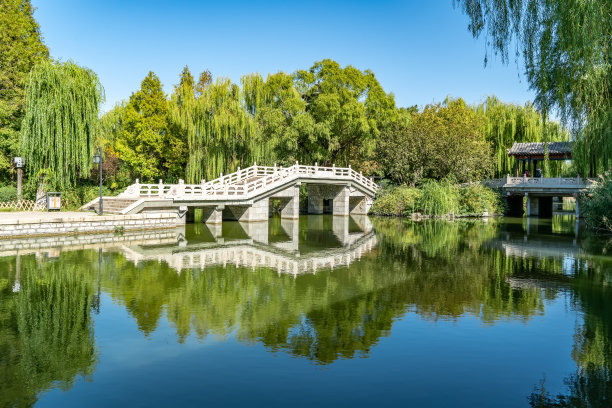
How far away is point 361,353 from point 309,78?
27844 mm

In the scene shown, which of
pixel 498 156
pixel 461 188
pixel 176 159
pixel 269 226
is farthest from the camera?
pixel 498 156

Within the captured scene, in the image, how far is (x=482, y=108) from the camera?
4056 centimetres

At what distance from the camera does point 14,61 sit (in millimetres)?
25172

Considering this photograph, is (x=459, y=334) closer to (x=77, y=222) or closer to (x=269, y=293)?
(x=269, y=293)

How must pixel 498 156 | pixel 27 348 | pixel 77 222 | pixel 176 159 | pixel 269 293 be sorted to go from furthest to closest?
pixel 498 156
pixel 176 159
pixel 77 222
pixel 269 293
pixel 27 348

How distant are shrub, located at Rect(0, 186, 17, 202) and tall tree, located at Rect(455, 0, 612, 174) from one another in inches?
866

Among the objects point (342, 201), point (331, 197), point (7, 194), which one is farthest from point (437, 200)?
point (7, 194)

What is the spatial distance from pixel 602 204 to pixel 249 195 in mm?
16302

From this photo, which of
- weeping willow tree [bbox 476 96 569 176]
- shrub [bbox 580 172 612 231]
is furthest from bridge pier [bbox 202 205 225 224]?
weeping willow tree [bbox 476 96 569 176]

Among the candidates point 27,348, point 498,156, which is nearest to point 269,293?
point 27,348

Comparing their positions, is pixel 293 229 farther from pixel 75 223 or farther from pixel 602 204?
pixel 602 204

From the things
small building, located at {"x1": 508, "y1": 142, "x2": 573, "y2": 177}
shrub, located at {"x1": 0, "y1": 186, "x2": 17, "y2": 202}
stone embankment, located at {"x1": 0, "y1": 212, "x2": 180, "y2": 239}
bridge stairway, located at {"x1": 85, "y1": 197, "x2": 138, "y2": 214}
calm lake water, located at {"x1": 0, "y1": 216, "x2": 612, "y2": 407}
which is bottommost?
calm lake water, located at {"x1": 0, "y1": 216, "x2": 612, "y2": 407}

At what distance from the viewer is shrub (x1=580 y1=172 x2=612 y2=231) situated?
21.0 metres

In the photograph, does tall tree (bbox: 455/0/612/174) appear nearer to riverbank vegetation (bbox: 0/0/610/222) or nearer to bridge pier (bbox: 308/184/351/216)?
riverbank vegetation (bbox: 0/0/610/222)
